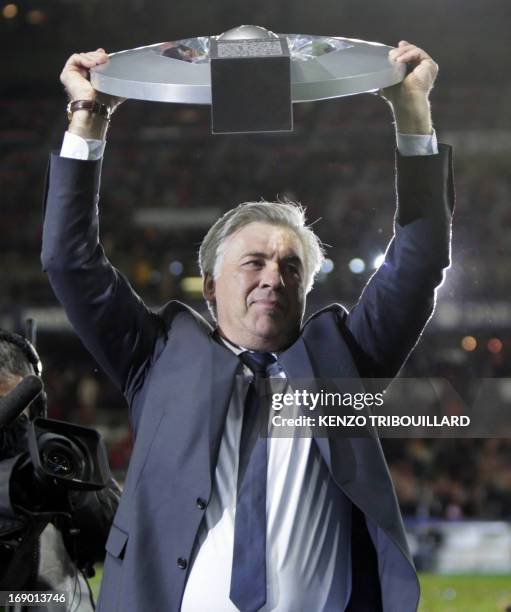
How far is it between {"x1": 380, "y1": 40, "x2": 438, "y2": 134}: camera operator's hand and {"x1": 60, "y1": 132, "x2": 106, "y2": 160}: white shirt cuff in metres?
0.39

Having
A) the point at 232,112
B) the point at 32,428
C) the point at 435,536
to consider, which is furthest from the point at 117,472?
the point at 435,536

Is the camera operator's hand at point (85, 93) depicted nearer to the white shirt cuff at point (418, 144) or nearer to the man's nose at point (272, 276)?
the man's nose at point (272, 276)

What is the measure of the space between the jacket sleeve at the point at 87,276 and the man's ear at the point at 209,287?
0.36ft

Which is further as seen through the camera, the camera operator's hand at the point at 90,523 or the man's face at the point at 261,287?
the camera operator's hand at the point at 90,523

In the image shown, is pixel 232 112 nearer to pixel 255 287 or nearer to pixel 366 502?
pixel 255 287

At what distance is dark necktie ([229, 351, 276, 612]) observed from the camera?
112cm

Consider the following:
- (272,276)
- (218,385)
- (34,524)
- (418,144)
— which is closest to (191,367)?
(218,385)

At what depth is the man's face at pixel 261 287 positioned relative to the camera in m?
1.25

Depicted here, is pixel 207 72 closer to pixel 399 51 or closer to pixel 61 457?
pixel 399 51

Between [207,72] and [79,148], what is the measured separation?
19cm

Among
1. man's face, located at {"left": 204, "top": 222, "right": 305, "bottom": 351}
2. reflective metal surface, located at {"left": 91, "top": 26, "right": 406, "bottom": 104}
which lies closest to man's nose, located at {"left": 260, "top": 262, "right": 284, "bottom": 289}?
man's face, located at {"left": 204, "top": 222, "right": 305, "bottom": 351}

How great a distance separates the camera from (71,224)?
1184mm

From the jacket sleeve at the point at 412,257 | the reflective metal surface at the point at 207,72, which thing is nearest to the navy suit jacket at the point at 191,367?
the jacket sleeve at the point at 412,257

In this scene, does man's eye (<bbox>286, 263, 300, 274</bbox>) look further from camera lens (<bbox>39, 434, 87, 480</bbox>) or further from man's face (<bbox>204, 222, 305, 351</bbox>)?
camera lens (<bbox>39, 434, 87, 480</bbox>)
